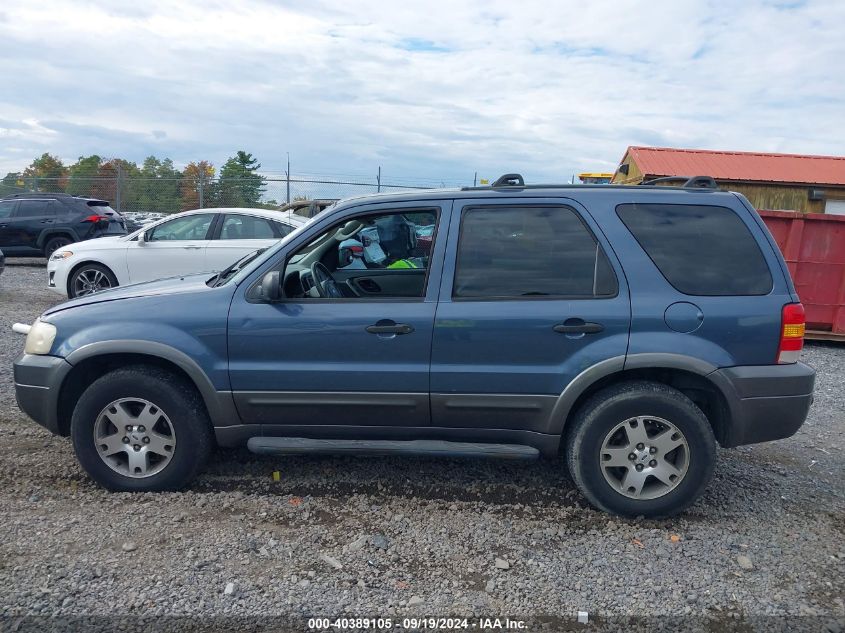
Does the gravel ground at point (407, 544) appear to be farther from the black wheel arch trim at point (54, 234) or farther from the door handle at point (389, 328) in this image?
the black wheel arch trim at point (54, 234)

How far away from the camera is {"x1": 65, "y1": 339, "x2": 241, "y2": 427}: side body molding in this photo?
12.6 feet

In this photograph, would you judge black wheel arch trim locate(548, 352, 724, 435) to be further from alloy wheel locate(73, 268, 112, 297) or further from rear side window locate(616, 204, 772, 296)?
alloy wheel locate(73, 268, 112, 297)

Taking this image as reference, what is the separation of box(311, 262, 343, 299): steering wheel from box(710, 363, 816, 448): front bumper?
2.24 metres

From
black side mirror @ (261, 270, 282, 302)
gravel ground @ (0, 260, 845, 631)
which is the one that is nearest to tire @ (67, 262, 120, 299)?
gravel ground @ (0, 260, 845, 631)

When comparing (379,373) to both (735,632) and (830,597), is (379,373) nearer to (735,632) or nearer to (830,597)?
(735,632)

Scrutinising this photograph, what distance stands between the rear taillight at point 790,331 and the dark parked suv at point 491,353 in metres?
0.01

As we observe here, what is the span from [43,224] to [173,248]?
7635mm

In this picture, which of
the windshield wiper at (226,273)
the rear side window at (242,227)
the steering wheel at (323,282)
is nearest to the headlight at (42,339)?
the windshield wiper at (226,273)

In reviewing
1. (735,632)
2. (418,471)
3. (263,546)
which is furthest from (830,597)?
(263,546)

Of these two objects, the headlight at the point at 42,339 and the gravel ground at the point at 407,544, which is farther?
the headlight at the point at 42,339

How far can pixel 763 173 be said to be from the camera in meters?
18.5

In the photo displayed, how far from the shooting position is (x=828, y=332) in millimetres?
8852

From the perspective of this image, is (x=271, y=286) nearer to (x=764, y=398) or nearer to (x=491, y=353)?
(x=491, y=353)

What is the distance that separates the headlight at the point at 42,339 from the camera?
3.97 meters
